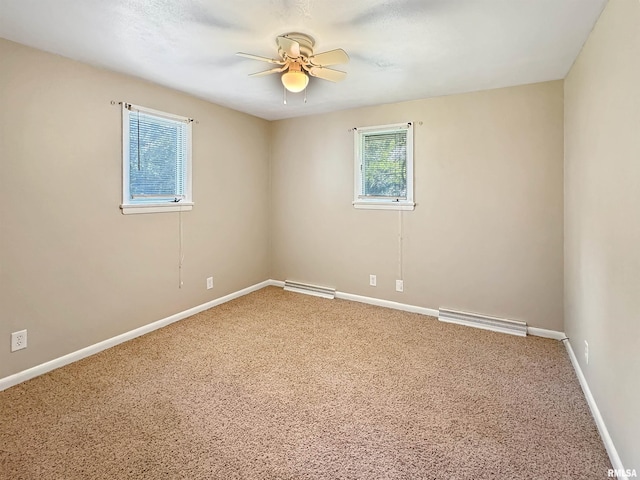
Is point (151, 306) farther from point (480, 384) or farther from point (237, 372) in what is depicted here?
point (480, 384)

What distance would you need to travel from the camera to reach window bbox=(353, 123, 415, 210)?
3814 mm

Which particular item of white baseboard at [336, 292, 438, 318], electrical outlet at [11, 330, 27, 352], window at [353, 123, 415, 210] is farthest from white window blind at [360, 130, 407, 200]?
electrical outlet at [11, 330, 27, 352]

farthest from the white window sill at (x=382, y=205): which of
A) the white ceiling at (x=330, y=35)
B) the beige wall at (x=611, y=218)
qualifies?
the beige wall at (x=611, y=218)

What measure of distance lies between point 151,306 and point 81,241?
36.1 inches

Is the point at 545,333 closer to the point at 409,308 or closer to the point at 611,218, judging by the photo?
the point at 409,308

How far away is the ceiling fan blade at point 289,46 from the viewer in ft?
6.86

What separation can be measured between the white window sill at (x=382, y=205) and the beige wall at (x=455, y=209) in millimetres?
71

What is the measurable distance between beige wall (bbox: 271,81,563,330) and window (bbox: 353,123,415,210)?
9 cm

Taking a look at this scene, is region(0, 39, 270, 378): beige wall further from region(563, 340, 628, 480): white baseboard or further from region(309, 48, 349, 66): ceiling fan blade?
region(563, 340, 628, 480): white baseboard

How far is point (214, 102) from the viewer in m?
3.82

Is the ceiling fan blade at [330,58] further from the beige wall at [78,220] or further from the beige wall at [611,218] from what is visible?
the beige wall at [78,220]

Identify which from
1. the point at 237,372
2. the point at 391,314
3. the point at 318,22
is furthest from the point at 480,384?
the point at 318,22

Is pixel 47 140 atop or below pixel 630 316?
atop

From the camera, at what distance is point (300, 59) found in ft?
7.72
